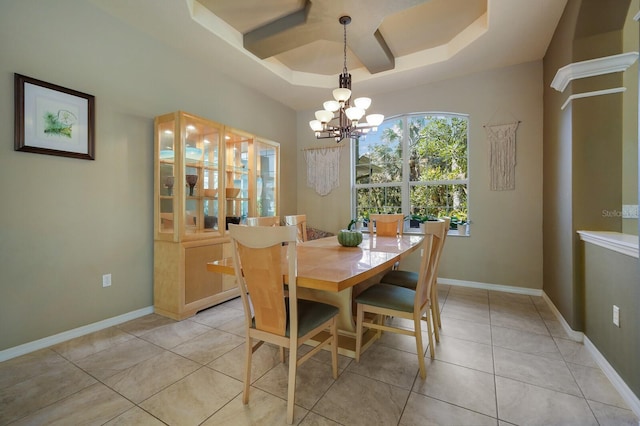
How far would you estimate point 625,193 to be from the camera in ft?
7.27

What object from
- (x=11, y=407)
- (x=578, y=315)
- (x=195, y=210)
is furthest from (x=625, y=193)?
(x=11, y=407)

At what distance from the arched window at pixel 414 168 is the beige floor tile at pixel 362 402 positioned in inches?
115

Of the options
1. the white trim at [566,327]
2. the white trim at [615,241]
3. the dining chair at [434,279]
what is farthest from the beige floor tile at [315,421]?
the white trim at [566,327]

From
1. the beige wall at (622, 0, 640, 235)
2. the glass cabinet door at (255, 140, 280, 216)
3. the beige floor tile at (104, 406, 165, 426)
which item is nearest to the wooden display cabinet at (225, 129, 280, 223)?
the glass cabinet door at (255, 140, 280, 216)

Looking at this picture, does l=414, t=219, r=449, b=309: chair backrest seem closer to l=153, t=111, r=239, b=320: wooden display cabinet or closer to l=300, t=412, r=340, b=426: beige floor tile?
l=300, t=412, r=340, b=426: beige floor tile

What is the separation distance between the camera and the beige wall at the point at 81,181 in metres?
2.05

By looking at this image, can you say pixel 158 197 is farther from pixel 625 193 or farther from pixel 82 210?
pixel 625 193

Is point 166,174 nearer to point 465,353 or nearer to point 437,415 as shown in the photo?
point 437,415

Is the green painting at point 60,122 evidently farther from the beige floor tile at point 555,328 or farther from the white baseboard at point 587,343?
the beige floor tile at point 555,328

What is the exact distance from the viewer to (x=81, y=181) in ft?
7.90

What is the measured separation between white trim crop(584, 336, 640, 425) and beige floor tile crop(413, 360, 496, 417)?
0.66 metres

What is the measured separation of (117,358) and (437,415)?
2.20m

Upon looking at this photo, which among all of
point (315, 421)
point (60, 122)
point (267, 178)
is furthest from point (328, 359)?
point (60, 122)

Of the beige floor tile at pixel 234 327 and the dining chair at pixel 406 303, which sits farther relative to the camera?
the beige floor tile at pixel 234 327
